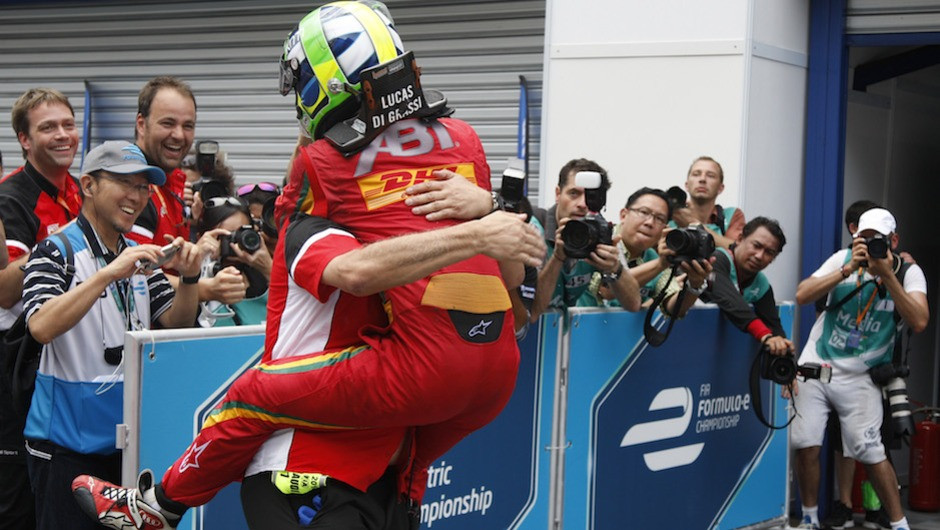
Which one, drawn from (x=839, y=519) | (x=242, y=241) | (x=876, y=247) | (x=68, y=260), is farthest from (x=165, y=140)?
(x=839, y=519)

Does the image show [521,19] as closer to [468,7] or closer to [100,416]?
[468,7]

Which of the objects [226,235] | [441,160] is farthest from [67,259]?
[441,160]

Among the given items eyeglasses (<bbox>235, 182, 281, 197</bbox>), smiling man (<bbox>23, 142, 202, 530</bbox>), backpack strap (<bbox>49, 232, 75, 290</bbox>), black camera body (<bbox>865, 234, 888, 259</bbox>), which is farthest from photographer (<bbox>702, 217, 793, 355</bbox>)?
backpack strap (<bbox>49, 232, 75, 290</bbox>)

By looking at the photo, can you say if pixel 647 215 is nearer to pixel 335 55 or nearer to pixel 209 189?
pixel 209 189

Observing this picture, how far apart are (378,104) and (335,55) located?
164 mm

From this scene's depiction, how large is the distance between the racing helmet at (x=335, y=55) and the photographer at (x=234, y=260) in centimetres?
139

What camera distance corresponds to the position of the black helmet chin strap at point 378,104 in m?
2.90

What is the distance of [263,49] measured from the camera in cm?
1143

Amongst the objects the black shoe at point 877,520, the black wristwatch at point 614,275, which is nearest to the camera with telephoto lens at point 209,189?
the black wristwatch at point 614,275

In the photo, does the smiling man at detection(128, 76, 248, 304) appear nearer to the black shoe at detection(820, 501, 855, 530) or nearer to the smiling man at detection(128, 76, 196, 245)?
the smiling man at detection(128, 76, 196, 245)

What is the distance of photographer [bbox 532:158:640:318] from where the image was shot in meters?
5.66

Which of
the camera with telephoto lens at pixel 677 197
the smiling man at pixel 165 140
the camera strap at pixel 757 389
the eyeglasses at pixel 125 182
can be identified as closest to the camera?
the eyeglasses at pixel 125 182

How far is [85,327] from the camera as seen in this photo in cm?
405

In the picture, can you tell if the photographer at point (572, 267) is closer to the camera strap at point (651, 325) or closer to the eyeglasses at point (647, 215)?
the camera strap at point (651, 325)
